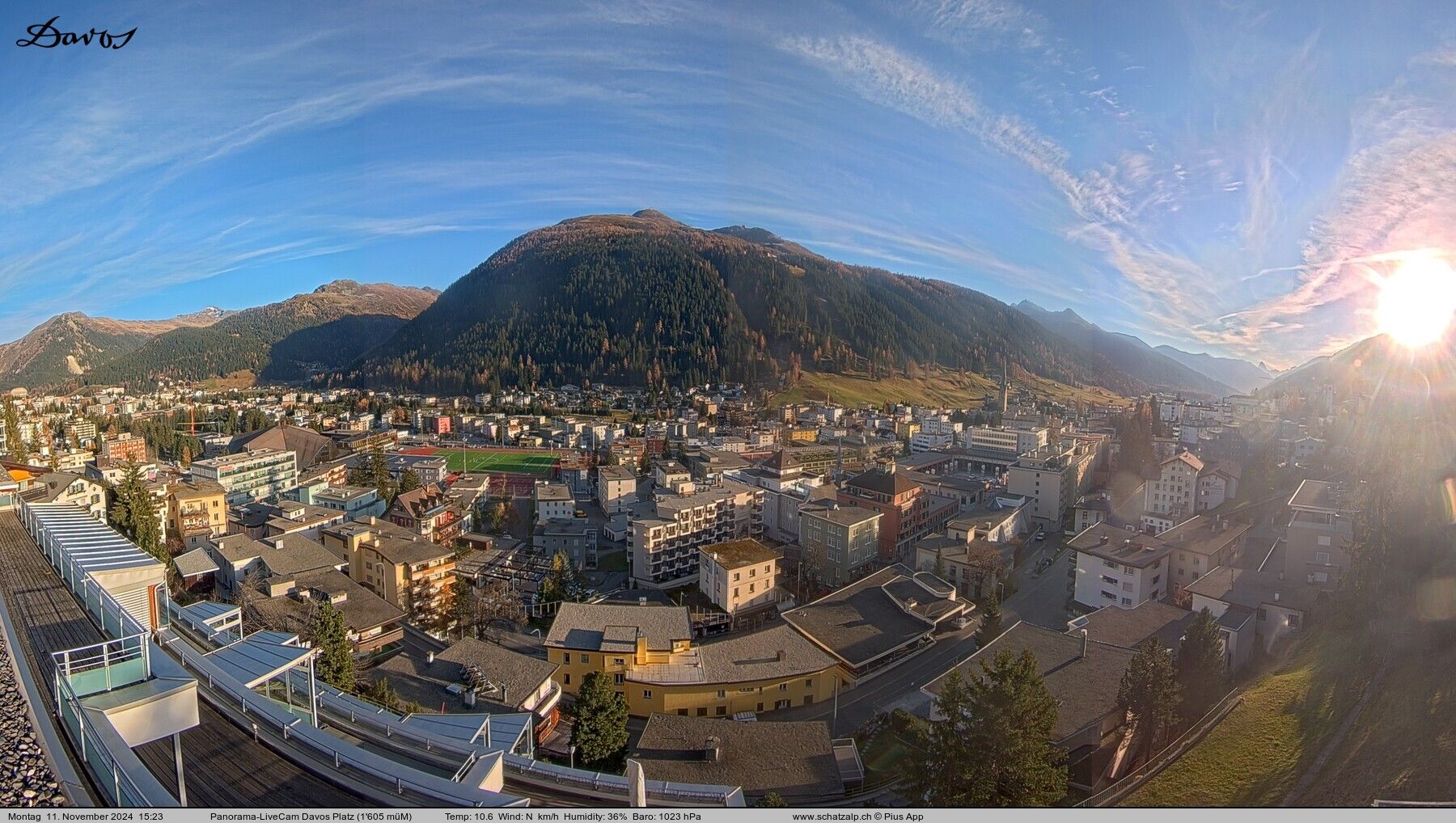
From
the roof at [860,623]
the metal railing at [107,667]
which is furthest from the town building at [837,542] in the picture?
the metal railing at [107,667]

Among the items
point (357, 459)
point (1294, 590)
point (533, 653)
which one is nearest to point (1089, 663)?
point (1294, 590)

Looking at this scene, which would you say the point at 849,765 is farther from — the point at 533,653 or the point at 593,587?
the point at 593,587

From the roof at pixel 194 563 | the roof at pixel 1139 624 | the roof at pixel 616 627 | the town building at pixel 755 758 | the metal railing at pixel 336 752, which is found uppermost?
the metal railing at pixel 336 752

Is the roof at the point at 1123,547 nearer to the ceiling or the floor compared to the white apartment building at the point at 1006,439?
nearer to the floor

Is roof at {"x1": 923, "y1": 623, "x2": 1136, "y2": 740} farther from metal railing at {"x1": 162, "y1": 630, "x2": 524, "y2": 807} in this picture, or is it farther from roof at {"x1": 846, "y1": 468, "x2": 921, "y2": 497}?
roof at {"x1": 846, "y1": 468, "x2": 921, "y2": 497}

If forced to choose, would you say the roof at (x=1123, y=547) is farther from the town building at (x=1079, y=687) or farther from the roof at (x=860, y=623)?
the town building at (x=1079, y=687)

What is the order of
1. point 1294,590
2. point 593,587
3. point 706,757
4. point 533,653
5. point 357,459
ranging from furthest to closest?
1. point 357,459
2. point 593,587
3. point 533,653
4. point 1294,590
5. point 706,757
